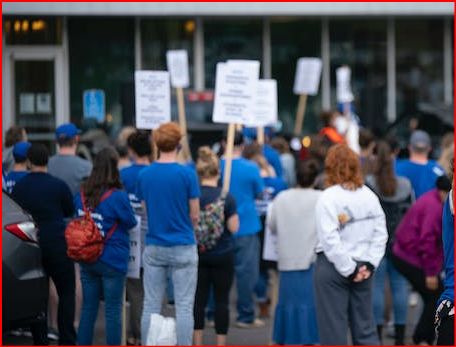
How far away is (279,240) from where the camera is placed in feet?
32.5

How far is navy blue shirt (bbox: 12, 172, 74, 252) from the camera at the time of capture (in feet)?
31.9

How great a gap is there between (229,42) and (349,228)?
1670cm

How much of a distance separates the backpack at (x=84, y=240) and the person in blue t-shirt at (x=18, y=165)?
4.98ft

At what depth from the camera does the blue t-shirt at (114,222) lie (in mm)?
9156

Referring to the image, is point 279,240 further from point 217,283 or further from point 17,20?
point 17,20

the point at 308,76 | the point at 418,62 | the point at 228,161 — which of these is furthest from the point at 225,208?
the point at 418,62

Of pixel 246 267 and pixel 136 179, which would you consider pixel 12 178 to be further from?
pixel 246 267

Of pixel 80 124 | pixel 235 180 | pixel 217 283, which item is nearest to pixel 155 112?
pixel 235 180

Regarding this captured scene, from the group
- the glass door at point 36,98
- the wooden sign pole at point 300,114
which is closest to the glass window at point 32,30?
the glass door at point 36,98

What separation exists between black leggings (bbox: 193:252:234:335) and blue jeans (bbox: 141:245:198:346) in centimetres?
71

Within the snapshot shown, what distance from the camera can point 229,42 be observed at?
82.1ft

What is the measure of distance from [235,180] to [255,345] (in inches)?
65.6

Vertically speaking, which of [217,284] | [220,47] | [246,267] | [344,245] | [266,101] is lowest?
[246,267]

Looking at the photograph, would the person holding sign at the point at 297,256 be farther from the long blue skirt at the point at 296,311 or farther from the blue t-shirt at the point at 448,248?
the blue t-shirt at the point at 448,248
